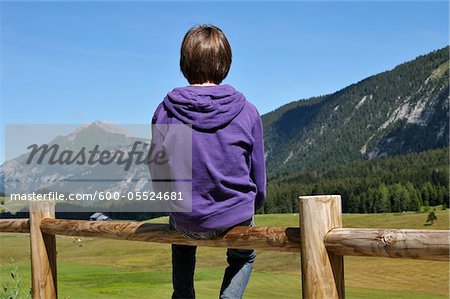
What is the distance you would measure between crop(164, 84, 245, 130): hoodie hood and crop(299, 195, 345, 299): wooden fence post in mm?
664

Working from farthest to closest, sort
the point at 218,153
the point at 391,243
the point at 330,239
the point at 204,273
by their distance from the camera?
1. the point at 204,273
2. the point at 218,153
3. the point at 330,239
4. the point at 391,243

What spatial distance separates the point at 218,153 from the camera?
134 inches

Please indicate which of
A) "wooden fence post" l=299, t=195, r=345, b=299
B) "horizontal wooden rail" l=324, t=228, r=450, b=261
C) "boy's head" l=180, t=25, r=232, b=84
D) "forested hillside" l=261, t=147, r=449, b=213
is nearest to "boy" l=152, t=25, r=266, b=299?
"boy's head" l=180, t=25, r=232, b=84

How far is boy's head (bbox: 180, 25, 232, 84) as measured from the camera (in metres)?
3.40

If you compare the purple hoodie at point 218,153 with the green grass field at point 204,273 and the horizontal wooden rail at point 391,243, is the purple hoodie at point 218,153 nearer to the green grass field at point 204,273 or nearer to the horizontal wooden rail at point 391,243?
the horizontal wooden rail at point 391,243

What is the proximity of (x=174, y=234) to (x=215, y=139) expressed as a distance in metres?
0.65

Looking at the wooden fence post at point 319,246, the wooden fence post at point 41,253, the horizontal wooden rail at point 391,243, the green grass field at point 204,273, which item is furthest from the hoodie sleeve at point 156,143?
the green grass field at point 204,273

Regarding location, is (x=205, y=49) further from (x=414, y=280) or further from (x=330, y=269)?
(x=414, y=280)

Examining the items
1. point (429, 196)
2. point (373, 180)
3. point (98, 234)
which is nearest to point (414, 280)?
point (98, 234)

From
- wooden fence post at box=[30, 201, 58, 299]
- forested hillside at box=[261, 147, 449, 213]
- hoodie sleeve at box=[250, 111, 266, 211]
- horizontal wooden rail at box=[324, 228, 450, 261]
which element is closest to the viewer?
horizontal wooden rail at box=[324, 228, 450, 261]

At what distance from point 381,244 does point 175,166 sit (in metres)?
1.23

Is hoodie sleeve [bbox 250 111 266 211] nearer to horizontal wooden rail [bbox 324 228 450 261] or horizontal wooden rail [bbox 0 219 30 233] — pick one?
horizontal wooden rail [bbox 324 228 450 261]

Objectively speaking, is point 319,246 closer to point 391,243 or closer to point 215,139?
point 391,243

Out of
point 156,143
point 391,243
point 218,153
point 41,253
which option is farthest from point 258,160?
point 41,253
